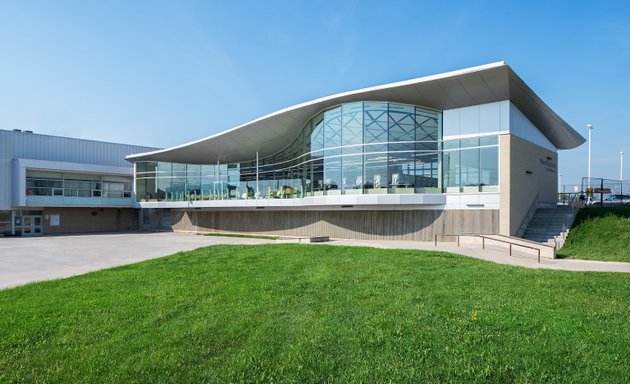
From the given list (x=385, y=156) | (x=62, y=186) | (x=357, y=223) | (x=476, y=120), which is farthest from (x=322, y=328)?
(x=62, y=186)

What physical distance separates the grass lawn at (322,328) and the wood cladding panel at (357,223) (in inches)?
435

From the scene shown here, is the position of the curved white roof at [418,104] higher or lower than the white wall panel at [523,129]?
higher

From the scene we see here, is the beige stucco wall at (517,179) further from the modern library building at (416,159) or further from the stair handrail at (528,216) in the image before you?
the stair handrail at (528,216)

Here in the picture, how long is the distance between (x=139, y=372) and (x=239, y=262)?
843 centimetres

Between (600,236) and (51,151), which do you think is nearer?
(600,236)

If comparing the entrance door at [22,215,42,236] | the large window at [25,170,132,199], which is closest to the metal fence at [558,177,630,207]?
the large window at [25,170,132,199]

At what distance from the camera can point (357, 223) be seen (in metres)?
26.3

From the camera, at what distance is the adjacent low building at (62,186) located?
3553 cm

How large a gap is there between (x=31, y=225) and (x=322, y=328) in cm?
3977

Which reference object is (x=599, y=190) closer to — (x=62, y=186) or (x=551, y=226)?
(x=551, y=226)

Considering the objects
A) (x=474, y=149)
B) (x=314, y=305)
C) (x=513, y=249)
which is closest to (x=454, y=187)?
(x=474, y=149)

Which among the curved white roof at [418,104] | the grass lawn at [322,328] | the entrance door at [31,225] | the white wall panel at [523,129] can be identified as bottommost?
the entrance door at [31,225]

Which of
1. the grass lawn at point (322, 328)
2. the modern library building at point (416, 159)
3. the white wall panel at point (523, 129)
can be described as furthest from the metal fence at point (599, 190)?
the grass lawn at point (322, 328)

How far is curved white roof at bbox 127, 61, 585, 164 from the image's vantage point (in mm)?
20250
